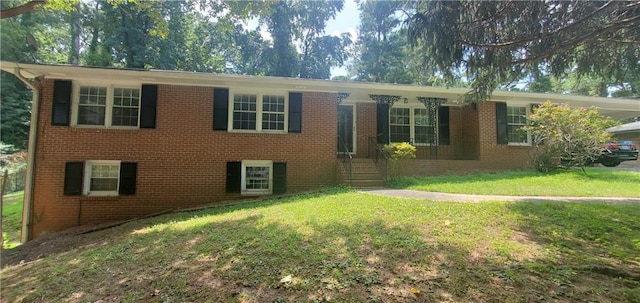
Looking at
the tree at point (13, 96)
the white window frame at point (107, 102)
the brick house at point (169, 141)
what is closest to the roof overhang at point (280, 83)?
the brick house at point (169, 141)

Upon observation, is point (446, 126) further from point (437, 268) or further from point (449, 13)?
point (437, 268)

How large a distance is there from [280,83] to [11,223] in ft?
38.1

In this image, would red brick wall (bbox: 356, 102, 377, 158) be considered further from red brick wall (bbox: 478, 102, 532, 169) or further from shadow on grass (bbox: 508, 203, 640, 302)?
shadow on grass (bbox: 508, 203, 640, 302)

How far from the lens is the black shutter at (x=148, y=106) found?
943cm

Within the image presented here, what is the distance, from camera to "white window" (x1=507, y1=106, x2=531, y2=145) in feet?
40.9

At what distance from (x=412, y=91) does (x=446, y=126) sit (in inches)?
99.7

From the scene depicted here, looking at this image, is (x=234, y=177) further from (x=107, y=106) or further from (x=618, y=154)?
(x=618, y=154)

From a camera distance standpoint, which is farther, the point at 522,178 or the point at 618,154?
the point at 618,154

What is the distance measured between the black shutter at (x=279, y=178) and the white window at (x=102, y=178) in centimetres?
444

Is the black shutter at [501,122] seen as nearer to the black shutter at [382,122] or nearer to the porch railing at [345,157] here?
the black shutter at [382,122]

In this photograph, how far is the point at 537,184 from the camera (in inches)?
350

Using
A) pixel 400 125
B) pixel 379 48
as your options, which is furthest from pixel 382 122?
pixel 379 48

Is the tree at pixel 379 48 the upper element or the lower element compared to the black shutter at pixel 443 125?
upper

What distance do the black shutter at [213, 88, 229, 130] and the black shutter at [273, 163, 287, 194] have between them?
6.56 feet
